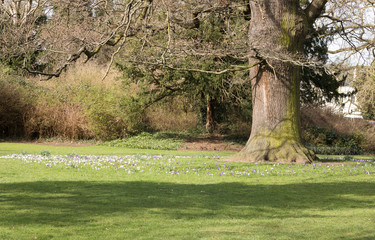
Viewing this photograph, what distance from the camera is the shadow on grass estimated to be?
6.49 m

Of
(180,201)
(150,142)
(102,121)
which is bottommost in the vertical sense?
(180,201)

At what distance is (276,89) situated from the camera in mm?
14805

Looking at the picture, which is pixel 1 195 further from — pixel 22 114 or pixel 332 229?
pixel 22 114

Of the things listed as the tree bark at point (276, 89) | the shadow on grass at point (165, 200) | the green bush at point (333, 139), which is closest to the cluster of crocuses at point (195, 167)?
the tree bark at point (276, 89)

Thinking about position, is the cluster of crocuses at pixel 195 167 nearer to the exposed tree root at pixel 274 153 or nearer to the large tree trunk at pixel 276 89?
the exposed tree root at pixel 274 153

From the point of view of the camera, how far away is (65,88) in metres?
26.2

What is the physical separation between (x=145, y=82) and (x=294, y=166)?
456 inches

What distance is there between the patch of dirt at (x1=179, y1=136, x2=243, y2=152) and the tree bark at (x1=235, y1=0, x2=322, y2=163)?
6.97m

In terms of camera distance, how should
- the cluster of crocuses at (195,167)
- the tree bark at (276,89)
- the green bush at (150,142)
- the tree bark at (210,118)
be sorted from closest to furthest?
1. the cluster of crocuses at (195,167)
2. the tree bark at (276,89)
3. the green bush at (150,142)
4. the tree bark at (210,118)

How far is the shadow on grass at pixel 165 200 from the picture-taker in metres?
6.49

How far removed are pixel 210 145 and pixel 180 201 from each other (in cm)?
1524

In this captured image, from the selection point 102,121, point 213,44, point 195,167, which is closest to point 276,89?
point 195,167

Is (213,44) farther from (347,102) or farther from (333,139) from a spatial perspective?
(347,102)

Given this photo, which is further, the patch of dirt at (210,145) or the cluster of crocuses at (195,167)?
the patch of dirt at (210,145)
